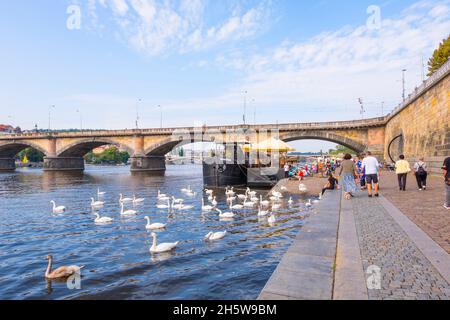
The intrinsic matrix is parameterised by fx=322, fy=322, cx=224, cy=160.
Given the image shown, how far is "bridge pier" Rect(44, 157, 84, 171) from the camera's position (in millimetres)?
74750

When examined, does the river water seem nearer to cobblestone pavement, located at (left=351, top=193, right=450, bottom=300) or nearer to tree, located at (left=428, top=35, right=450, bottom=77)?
cobblestone pavement, located at (left=351, top=193, right=450, bottom=300)

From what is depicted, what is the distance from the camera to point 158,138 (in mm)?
67562

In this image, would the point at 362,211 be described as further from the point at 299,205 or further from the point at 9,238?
the point at 9,238

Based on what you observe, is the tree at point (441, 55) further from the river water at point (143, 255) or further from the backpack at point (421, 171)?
the river water at point (143, 255)

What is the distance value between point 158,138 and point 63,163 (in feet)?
89.9

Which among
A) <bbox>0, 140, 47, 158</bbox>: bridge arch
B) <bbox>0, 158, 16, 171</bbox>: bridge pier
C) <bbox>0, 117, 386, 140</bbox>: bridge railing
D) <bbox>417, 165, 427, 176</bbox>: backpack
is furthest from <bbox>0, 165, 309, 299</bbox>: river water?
<bbox>0, 158, 16, 171</bbox>: bridge pier

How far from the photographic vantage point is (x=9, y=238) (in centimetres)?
1194

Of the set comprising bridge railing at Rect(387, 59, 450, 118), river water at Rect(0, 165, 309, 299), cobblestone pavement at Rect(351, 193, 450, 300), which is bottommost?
river water at Rect(0, 165, 309, 299)

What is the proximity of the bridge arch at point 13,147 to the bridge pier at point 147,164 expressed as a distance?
24464 millimetres

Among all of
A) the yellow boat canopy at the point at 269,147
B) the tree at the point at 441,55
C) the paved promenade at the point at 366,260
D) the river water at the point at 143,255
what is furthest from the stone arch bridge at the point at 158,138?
the paved promenade at the point at 366,260

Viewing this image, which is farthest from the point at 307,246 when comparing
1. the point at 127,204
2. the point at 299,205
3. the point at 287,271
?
the point at 127,204

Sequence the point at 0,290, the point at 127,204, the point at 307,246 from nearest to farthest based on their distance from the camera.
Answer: the point at 307,246 → the point at 0,290 → the point at 127,204

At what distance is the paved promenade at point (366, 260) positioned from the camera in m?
4.23
